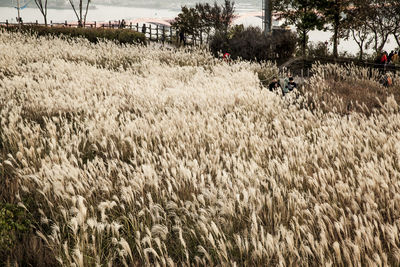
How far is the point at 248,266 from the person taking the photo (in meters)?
2.10

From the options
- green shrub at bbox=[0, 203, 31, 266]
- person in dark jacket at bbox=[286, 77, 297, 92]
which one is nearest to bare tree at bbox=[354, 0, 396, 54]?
person in dark jacket at bbox=[286, 77, 297, 92]

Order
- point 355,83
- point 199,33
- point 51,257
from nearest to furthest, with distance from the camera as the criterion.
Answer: point 51,257, point 355,83, point 199,33

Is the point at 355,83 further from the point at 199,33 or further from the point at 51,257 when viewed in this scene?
the point at 199,33

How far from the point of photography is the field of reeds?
7.37ft

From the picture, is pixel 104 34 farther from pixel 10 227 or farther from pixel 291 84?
pixel 10 227

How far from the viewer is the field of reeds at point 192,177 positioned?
2.25m

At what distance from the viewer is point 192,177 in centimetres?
322

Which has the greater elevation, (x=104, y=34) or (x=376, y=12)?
(x=376, y=12)

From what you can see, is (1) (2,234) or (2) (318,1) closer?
(1) (2,234)

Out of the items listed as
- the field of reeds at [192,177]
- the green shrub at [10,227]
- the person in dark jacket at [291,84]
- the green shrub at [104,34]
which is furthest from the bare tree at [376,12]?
the green shrub at [10,227]

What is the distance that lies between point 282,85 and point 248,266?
6.70 m

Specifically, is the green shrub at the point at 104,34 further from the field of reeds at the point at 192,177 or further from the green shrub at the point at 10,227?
the green shrub at the point at 10,227

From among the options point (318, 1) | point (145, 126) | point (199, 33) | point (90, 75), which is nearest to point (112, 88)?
point (90, 75)

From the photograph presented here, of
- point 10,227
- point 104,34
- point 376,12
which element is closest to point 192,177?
point 10,227
